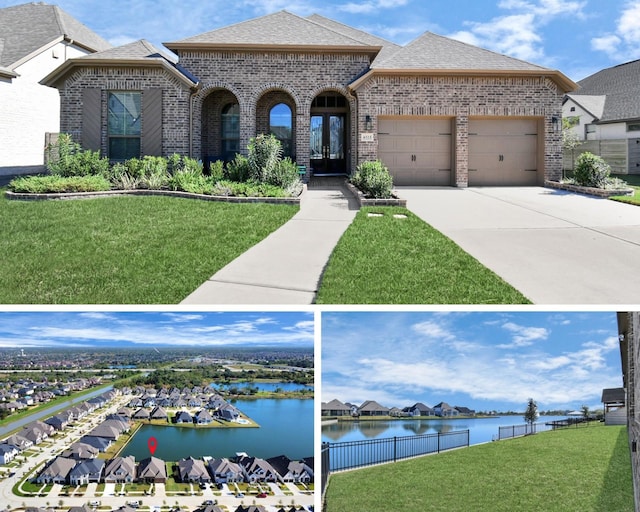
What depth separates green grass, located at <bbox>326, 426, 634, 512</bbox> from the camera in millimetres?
6363

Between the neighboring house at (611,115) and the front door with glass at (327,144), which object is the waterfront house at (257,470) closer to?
the front door with glass at (327,144)

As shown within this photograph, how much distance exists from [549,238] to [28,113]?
24129mm

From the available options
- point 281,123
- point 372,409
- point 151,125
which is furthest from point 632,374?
point 281,123

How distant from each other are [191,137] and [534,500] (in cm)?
1577

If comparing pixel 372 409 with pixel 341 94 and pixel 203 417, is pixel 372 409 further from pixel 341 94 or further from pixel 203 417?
pixel 341 94

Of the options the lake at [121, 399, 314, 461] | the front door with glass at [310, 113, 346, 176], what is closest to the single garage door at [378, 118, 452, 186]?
the front door with glass at [310, 113, 346, 176]

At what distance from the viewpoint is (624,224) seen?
12.1m

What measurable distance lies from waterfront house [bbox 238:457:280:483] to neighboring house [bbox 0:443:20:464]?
7.66ft

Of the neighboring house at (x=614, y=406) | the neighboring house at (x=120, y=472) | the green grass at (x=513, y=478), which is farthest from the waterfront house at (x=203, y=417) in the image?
the neighboring house at (x=614, y=406)

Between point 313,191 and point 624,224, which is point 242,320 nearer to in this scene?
point 624,224

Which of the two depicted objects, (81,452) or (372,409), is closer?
(81,452)

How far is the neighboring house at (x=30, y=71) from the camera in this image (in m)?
25.1

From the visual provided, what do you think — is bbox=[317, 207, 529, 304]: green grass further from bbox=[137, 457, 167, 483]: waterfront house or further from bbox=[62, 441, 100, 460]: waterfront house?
bbox=[62, 441, 100, 460]: waterfront house

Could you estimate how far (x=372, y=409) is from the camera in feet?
20.0
